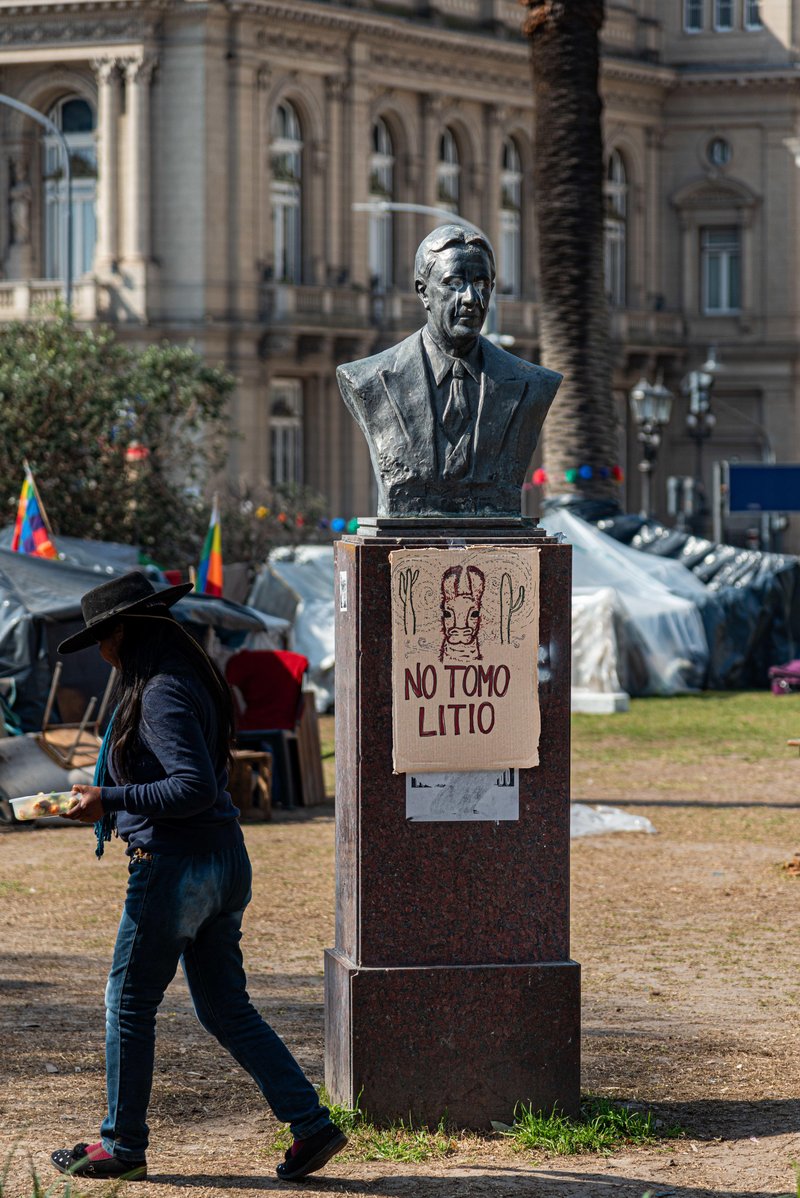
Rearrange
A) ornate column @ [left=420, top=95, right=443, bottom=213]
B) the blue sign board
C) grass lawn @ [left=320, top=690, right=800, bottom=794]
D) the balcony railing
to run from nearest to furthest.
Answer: grass lawn @ [left=320, top=690, right=800, bottom=794] < the blue sign board < the balcony railing < ornate column @ [left=420, top=95, right=443, bottom=213]

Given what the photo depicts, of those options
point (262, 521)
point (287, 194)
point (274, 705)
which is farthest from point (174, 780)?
point (287, 194)

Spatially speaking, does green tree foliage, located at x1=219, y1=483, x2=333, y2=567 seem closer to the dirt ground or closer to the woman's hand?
the dirt ground

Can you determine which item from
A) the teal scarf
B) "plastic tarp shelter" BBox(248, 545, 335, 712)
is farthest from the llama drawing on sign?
"plastic tarp shelter" BBox(248, 545, 335, 712)

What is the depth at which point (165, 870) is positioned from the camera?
6863mm

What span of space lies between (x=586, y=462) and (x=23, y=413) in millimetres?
6424

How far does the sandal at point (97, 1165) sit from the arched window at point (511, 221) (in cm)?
5108

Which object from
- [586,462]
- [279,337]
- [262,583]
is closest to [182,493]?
[262,583]

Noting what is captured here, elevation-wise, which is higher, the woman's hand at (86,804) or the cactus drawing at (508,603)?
the cactus drawing at (508,603)

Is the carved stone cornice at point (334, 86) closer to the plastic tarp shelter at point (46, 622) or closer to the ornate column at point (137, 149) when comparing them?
the ornate column at point (137, 149)

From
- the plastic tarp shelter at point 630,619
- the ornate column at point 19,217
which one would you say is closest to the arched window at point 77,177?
the ornate column at point 19,217

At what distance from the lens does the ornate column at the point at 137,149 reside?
48438mm

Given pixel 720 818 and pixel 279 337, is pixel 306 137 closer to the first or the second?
pixel 279 337

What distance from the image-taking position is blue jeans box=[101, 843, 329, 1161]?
6.88 m

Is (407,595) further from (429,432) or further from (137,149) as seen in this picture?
(137,149)
